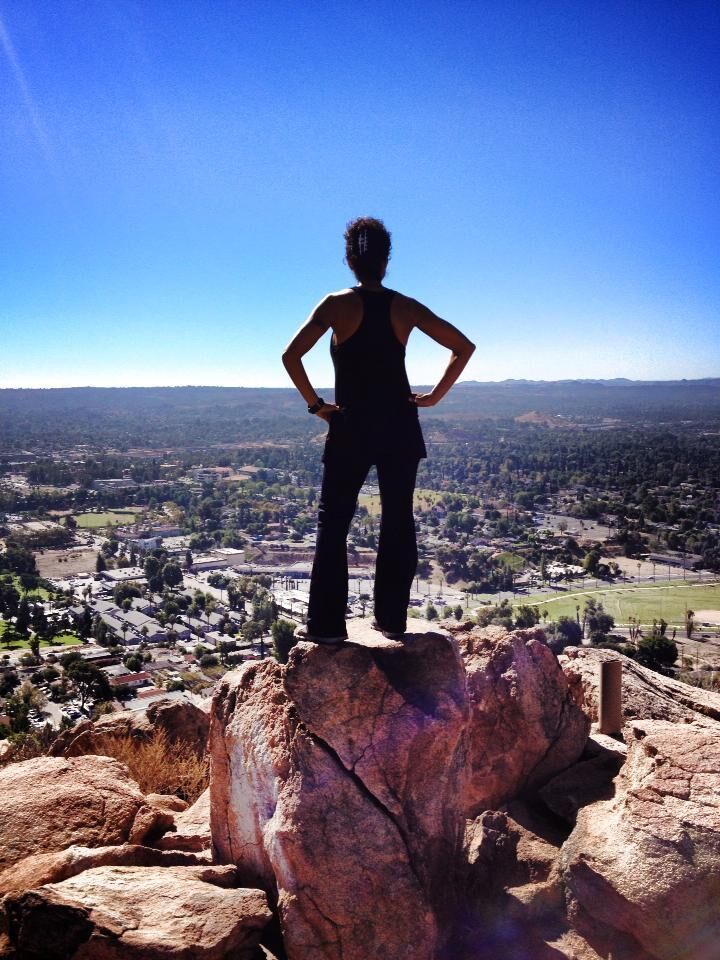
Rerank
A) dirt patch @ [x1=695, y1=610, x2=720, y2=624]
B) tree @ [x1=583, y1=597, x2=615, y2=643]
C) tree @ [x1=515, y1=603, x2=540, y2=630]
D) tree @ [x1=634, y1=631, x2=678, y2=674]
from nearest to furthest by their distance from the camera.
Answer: tree @ [x1=634, y1=631, x2=678, y2=674], tree @ [x1=583, y1=597, x2=615, y2=643], tree @ [x1=515, y1=603, x2=540, y2=630], dirt patch @ [x1=695, y1=610, x2=720, y2=624]

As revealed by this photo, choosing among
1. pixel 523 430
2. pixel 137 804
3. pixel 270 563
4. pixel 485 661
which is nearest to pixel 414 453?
pixel 485 661

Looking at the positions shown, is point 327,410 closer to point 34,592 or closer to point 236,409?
point 34,592

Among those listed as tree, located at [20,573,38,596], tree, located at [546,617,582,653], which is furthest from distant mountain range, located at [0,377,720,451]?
tree, located at [546,617,582,653]

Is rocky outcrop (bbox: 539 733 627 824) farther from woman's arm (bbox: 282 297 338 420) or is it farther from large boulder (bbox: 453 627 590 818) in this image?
woman's arm (bbox: 282 297 338 420)

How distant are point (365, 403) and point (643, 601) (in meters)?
29.1

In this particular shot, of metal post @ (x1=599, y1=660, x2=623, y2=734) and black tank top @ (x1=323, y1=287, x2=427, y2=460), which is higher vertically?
black tank top @ (x1=323, y1=287, x2=427, y2=460)

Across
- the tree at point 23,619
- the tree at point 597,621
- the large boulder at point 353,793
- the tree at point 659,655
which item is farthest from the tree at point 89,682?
the large boulder at point 353,793

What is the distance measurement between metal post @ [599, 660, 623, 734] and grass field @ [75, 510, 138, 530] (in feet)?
192

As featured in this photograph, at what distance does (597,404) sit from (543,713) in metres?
162

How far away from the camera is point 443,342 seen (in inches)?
147

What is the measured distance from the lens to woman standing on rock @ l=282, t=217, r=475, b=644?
3.59m

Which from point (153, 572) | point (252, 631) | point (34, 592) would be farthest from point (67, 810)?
point (153, 572)

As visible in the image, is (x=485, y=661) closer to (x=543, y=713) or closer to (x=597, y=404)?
(x=543, y=713)

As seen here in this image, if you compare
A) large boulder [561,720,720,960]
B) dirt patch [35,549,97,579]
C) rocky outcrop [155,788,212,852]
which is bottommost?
dirt patch [35,549,97,579]
